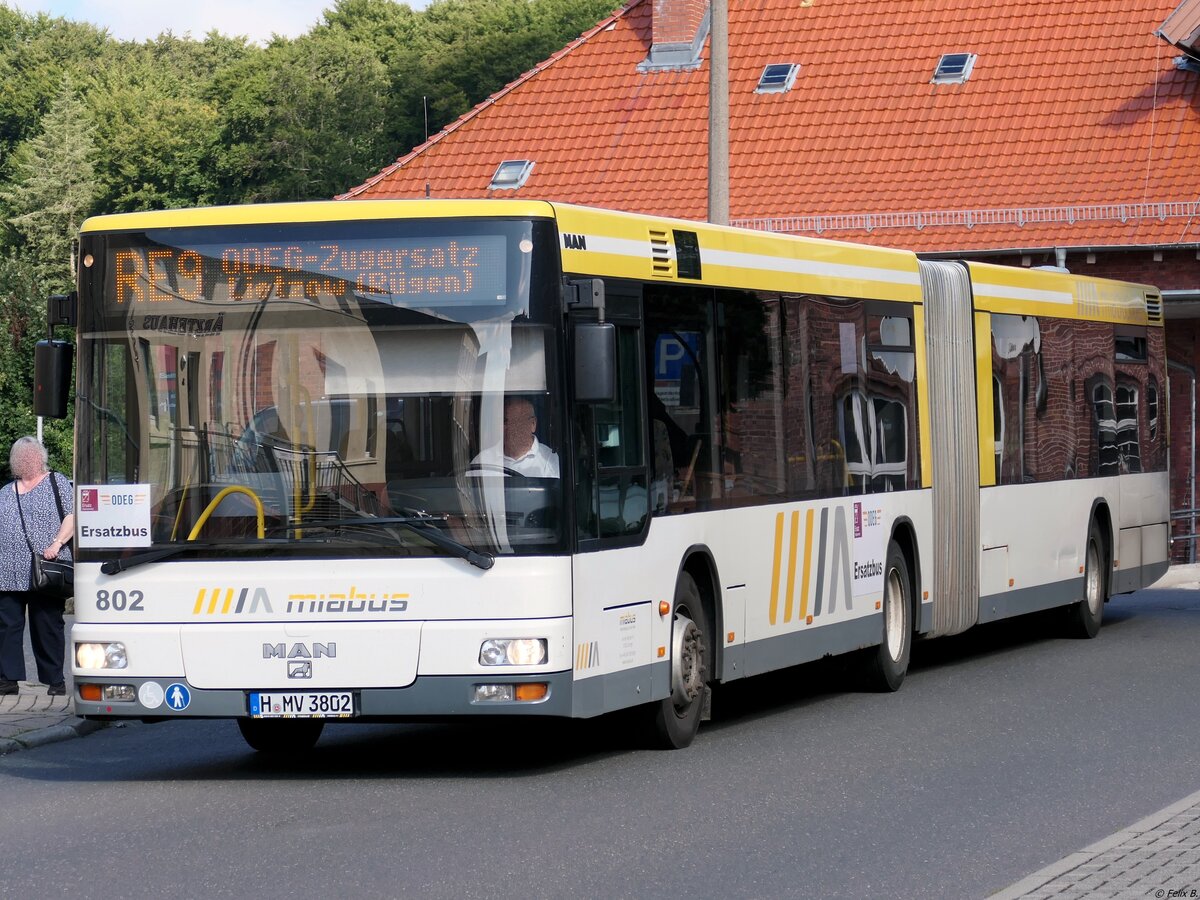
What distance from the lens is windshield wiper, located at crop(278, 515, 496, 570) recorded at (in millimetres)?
10297

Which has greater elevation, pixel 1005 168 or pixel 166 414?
pixel 1005 168

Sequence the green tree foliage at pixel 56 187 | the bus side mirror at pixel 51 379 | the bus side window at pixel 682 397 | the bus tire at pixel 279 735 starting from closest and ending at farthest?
the bus side mirror at pixel 51 379, the bus side window at pixel 682 397, the bus tire at pixel 279 735, the green tree foliage at pixel 56 187

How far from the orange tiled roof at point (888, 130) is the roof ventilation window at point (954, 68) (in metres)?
0.13

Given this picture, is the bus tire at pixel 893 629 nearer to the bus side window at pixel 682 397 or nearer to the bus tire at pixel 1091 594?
the bus side window at pixel 682 397

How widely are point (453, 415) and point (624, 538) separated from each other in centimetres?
119

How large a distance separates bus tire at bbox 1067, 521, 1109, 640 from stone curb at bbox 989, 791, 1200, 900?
9472 millimetres

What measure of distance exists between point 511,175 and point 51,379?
27195 mm

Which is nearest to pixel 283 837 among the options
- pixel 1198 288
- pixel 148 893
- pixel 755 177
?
pixel 148 893

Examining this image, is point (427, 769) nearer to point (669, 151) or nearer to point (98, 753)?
point (98, 753)

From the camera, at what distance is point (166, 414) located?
10781mm

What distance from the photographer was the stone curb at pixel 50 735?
499 inches

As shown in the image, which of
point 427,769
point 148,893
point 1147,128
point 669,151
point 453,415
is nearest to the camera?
point 148,893

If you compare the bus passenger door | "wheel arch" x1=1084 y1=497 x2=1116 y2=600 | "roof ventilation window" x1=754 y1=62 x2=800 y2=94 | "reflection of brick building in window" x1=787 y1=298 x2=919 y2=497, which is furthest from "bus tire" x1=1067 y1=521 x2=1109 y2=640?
"roof ventilation window" x1=754 y1=62 x2=800 y2=94

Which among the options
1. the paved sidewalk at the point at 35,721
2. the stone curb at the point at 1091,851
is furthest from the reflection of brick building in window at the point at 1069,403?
the stone curb at the point at 1091,851
